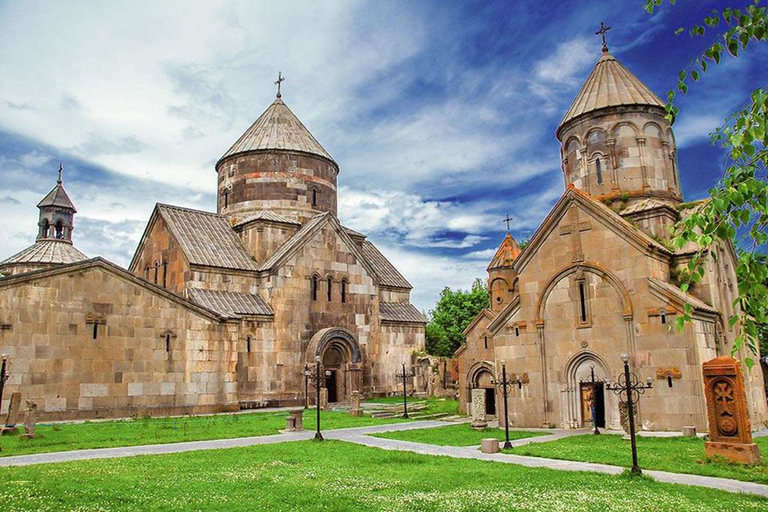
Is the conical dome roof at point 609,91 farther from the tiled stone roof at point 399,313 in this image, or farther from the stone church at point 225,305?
the tiled stone roof at point 399,313

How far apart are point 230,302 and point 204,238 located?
11.1 ft

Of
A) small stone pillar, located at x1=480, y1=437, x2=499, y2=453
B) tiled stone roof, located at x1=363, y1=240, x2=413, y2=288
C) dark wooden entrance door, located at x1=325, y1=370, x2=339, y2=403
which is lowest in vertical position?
small stone pillar, located at x1=480, y1=437, x2=499, y2=453

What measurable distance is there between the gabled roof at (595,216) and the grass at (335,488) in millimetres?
7613

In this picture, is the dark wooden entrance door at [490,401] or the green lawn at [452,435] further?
the dark wooden entrance door at [490,401]

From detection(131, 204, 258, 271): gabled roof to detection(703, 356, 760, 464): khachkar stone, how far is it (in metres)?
17.1

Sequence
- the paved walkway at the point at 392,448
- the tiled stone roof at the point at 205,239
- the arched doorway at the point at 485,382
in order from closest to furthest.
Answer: the paved walkway at the point at 392,448 → the arched doorway at the point at 485,382 → the tiled stone roof at the point at 205,239

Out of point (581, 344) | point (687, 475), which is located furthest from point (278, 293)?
point (687, 475)

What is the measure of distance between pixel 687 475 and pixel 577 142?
12.0 metres

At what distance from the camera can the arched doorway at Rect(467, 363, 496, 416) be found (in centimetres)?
1897

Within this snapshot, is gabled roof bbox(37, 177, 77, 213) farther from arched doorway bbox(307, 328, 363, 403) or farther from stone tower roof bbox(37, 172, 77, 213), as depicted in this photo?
arched doorway bbox(307, 328, 363, 403)

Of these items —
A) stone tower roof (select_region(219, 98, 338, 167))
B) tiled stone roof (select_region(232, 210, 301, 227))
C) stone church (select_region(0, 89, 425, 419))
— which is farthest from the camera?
stone tower roof (select_region(219, 98, 338, 167))

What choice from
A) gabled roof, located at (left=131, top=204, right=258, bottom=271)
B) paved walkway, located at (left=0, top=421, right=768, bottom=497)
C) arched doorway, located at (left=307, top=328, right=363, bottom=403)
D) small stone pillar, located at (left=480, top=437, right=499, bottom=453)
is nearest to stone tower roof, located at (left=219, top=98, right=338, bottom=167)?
gabled roof, located at (left=131, top=204, right=258, bottom=271)

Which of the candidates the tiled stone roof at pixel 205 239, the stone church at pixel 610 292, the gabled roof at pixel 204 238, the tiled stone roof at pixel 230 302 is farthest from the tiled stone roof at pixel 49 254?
the stone church at pixel 610 292

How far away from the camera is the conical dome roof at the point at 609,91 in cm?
1775
